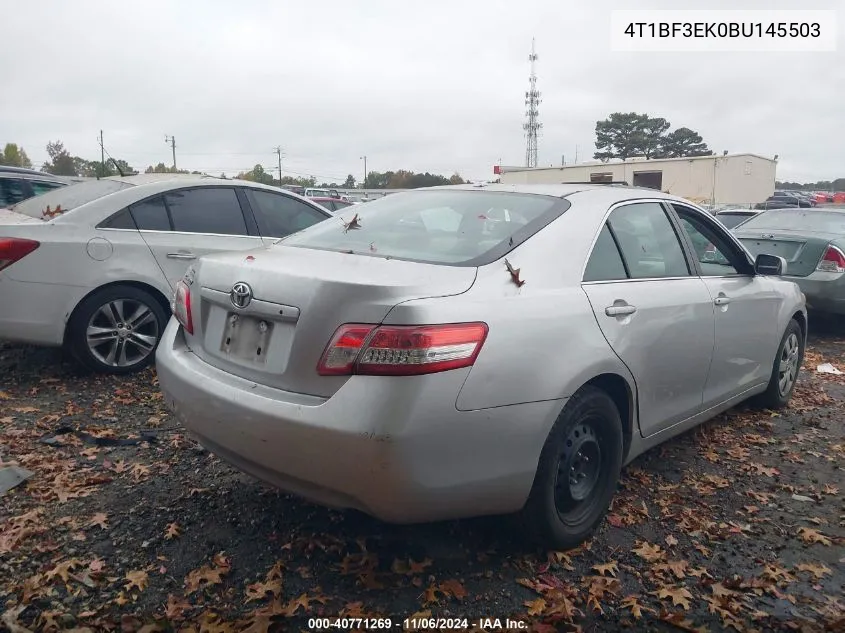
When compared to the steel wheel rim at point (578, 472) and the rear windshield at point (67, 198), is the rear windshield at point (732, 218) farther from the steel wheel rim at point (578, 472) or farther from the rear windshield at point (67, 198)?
the steel wheel rim at point (578, 472)

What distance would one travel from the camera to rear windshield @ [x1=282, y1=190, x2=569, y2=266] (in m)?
2.92

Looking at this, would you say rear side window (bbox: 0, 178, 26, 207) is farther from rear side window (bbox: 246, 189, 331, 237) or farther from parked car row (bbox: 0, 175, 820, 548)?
A: parked car row (bbox: 0, 175, 820, 548)

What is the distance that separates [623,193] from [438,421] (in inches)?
75.8

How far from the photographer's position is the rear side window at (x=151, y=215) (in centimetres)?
536

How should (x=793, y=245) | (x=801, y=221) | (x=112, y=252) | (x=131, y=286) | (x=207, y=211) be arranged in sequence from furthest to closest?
(x=801, y=221) < (x=793, y=245) < (x=207, y=211) < (x=131, y=286) < (x=112, y=252)

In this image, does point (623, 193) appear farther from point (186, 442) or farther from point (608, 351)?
point (186, 442)

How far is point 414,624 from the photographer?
248 centimetres

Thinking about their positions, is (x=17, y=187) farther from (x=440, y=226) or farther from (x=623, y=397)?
(x=623, y=397)

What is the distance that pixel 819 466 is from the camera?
4156 millimetres

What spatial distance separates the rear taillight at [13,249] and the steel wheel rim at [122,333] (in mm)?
617

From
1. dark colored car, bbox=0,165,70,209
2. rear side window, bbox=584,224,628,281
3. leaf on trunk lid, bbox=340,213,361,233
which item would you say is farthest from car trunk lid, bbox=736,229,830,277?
dark colored car, bbox=0,165,70,209

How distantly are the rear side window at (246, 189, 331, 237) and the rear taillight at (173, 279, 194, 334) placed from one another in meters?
2.84

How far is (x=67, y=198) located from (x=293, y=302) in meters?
3.87

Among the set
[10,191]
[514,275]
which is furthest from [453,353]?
[10,191]
